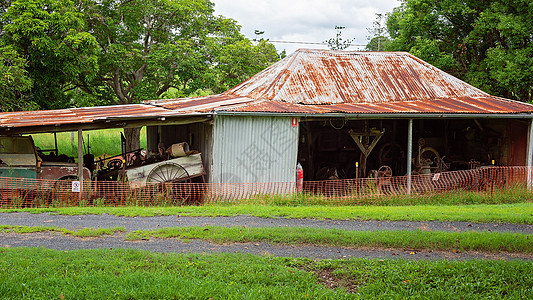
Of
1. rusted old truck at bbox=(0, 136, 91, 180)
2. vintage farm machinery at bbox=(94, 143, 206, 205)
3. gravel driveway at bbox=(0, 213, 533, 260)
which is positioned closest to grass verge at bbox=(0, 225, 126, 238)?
gravel driveway at bbox=(0, 213, 533, 260)

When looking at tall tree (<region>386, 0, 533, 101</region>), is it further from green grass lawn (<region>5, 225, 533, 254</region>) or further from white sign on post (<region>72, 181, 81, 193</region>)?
white sign on post (<region>72, 181, 81, 193</region>)

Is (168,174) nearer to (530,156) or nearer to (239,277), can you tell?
(239,277)

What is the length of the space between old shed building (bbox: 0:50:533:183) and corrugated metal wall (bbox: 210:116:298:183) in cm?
3

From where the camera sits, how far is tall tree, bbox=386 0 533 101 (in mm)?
22047

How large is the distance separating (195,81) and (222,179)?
10.3 meters

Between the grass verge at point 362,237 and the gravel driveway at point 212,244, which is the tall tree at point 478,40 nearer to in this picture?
the gravel driveway at point 212,244

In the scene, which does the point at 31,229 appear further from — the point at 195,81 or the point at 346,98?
the point at 195,81

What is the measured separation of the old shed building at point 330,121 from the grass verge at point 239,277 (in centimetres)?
646

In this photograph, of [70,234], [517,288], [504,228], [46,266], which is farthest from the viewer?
[504,228]

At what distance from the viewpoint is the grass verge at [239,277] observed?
5.64 metres

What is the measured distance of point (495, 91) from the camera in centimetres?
2427

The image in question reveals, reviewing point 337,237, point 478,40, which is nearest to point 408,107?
point 337,237

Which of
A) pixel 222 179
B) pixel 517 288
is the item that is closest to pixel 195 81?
pixel 222 179

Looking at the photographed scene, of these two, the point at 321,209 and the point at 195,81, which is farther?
the point at 195,81
